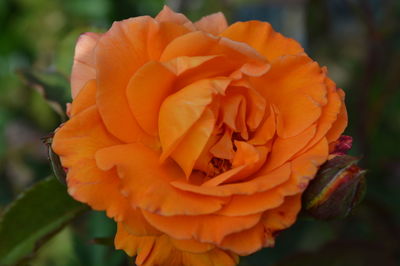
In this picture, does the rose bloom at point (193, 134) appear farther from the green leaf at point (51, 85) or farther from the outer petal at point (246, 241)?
the green leaf at point (51, 85)

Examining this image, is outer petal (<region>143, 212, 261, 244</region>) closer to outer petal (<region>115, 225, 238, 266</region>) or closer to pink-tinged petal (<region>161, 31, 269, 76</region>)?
outer petal (<region>115, 225, 238, 266</region>)

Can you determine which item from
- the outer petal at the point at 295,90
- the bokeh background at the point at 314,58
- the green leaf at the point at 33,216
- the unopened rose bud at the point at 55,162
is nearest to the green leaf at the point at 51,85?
the bokeh background at the point at 314,58

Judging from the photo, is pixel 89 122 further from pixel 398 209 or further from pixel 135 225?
pixel 398 209

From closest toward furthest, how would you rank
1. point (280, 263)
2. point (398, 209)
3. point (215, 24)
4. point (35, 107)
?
point (215, 24) < point (280, 263) < point (398, 209) < point (35, 107)

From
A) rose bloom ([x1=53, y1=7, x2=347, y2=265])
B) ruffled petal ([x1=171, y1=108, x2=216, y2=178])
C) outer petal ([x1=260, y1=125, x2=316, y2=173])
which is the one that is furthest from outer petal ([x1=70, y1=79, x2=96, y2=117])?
outer petal ([x1=260, y1=125, x2=316, y2=173])

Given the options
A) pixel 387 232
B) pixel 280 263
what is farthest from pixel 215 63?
pixel 387 232

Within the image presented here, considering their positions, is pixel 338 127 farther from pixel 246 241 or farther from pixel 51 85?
pixel 51 85
